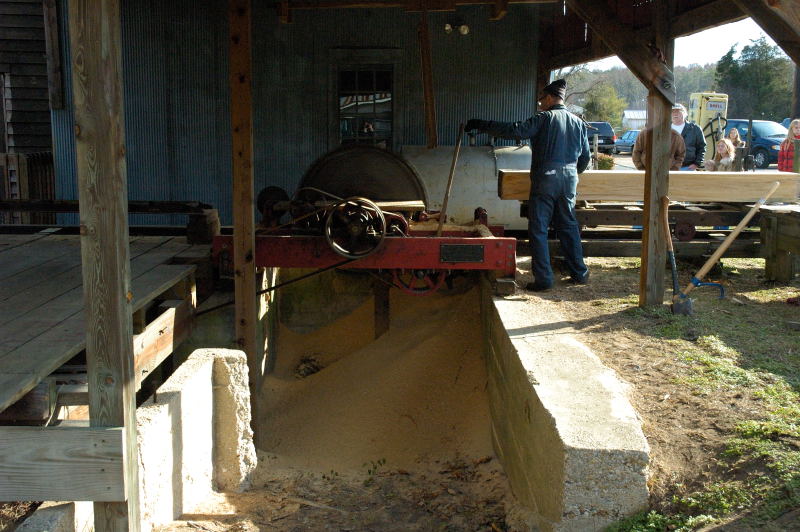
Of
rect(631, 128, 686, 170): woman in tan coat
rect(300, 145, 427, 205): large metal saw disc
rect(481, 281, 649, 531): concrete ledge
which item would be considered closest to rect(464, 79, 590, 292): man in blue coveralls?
rect(300, 145, 427, 205): large metal saw disc

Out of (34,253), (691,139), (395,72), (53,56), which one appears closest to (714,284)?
(691,139)

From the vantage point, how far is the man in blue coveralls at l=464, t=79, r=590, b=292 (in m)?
7.11

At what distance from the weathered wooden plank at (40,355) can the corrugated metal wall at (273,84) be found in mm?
6642

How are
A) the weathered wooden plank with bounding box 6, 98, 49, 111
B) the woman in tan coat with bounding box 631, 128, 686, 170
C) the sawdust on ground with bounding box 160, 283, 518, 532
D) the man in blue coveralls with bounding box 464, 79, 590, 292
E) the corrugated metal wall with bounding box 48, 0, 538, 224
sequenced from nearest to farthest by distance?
the sawdust on ground with bounding box 160, 283, 518, 532 < the man in blue coveralls with bounding box 464, 79, 590, 292 < the woman in tan coat with bounding box 631, 128, 686, 170 < the corrugated metal wall with bounding box 48, 0, 538, 224 < the weathered wooden plank with bounding box 6, 98, 49, 111

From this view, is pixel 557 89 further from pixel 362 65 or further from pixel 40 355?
pixel 40 355

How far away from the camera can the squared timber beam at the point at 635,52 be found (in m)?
6.26

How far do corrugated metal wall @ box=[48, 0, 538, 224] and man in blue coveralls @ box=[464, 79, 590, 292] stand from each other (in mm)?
4428

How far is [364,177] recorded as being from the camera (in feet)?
26.3

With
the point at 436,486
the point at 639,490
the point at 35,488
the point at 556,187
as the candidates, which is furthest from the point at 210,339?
the point at 639,490

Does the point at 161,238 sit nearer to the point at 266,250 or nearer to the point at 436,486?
the point at 266,250

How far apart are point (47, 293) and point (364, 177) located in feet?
11.4

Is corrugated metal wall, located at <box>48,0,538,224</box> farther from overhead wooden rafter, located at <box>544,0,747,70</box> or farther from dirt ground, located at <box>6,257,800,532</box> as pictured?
dirt ground, located at <box>6,257,800,532</box>

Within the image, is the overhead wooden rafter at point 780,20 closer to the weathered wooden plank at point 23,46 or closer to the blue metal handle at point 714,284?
the blue metal handle at point 714,284

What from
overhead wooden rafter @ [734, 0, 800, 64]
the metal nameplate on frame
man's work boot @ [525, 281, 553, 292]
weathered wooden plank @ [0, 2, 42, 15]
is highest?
weathered wooden plank @ [0, 2, 42, 15]
